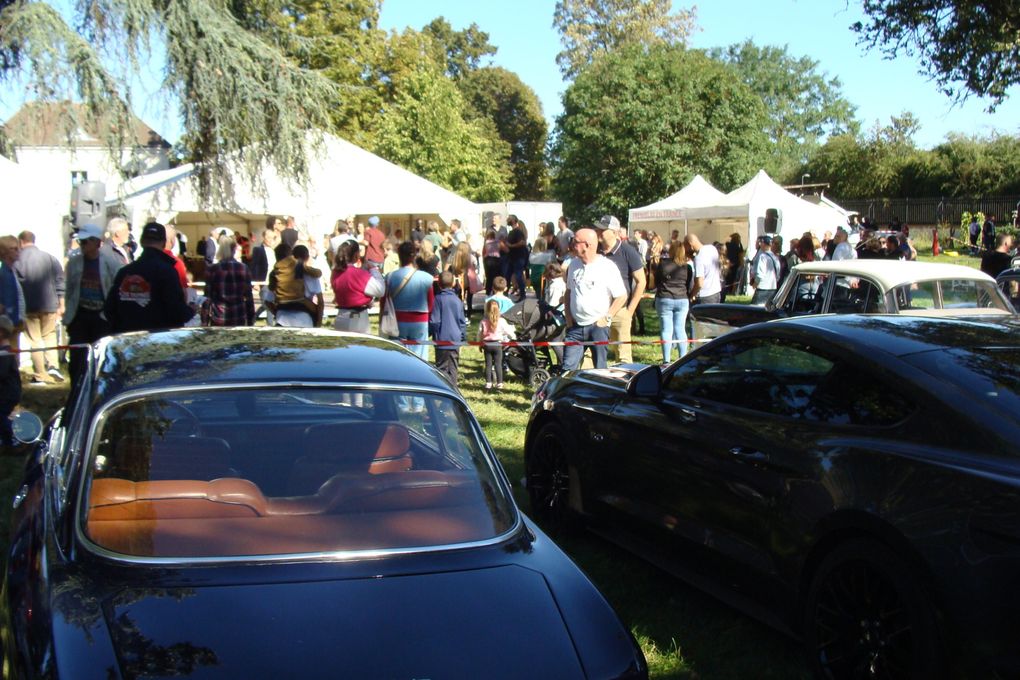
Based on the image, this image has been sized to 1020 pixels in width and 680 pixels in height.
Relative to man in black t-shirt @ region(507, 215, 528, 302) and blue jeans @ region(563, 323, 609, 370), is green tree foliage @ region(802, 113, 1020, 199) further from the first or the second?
blue jeans @ region(563, 323, 609, 370)

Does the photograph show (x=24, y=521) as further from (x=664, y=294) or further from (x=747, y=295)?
(x=747, y=295)

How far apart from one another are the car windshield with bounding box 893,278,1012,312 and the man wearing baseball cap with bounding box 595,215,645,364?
9.55ft

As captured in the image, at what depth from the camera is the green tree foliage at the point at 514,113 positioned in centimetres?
7731

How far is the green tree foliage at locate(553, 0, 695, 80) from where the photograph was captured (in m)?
62.7

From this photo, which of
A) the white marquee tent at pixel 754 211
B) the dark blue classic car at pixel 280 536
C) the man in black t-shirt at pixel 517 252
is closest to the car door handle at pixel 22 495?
the dark blue classic car at pixel 280 536

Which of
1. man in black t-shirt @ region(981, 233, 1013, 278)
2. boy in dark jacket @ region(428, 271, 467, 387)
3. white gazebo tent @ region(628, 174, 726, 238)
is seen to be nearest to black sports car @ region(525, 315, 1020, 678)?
boy in dark jacket @ region(428, 271, 467, 387)

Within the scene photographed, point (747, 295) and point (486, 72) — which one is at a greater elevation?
point (486, 72)

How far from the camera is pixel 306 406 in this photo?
391 cm

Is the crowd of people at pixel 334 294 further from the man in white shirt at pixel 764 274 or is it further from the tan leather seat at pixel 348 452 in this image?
the tan leather seat at pixel 348 452

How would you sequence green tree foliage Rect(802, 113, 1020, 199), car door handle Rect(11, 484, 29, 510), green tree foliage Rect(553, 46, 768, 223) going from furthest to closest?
green tree foliage Rect(802, 113, 1020, 199) < green tree foliage Rect(553, 46, 768, 223) < car door handle Rect(11, 484, 29, 510)

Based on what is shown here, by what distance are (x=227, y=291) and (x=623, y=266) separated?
14.8 ft

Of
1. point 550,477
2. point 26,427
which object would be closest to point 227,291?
point 550,477

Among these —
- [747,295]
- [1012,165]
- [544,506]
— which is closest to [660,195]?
[1012,165]

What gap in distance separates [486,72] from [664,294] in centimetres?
6969
